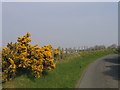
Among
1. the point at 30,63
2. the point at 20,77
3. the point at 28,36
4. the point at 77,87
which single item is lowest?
the point at 77,87

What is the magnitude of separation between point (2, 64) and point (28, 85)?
9.05 feet

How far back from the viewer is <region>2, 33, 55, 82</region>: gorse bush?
13867 millimetres

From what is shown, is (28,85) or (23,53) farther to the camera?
(23,53)

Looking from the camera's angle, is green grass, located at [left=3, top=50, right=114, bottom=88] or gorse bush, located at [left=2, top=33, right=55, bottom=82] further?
gorse bush, located at [left=2, top=33, right=55, bottom=82]

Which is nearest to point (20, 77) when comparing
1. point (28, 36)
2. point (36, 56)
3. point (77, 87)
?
point (36, 56)

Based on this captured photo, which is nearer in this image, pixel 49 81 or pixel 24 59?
pixel 24 59

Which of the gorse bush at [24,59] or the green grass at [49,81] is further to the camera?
the gorse bush at [24,59]

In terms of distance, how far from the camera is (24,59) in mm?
14406

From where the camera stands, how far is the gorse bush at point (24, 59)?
45.5 feet

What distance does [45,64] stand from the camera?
16609 millimetres

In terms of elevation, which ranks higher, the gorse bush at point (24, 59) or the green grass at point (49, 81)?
the gorse bush at point (24, 59)

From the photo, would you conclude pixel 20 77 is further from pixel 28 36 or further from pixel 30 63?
pixel 28 36

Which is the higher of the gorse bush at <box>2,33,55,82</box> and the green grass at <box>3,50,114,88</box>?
the gorse bush at <box>2,33,55,82</box>

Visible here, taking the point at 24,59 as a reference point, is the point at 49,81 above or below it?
below
